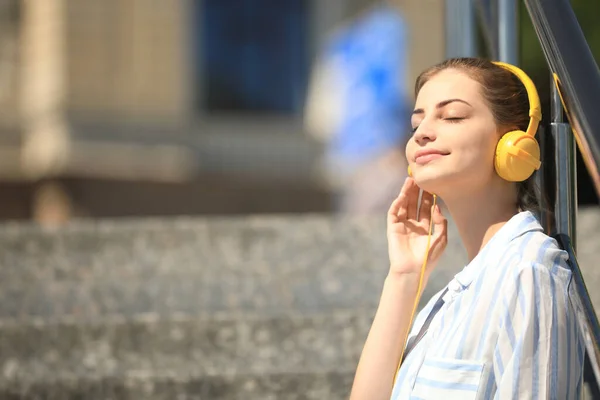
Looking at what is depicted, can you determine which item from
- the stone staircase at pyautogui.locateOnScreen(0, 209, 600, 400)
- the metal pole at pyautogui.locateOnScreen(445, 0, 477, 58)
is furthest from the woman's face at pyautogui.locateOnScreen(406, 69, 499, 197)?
the metal pole at pyautogui.locateOnScreen(445, 0, 477, 58)

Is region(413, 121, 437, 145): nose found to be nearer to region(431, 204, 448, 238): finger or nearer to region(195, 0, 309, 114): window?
region(431, 204, 448, 238): finger

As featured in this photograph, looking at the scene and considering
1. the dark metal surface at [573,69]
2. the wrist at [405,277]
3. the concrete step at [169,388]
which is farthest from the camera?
the concrete step at [169,388]

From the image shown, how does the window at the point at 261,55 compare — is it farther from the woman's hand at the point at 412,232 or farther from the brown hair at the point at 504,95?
the brown hair at the point at 504,95

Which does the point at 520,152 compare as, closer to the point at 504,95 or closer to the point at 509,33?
the point at 504,95

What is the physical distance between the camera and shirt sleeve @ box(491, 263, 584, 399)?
5.77ft

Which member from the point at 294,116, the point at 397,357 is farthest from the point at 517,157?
the point at 294,116

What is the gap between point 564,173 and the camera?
2164mm

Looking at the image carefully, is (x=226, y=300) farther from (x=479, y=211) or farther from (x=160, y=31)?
(x=160, y=31)

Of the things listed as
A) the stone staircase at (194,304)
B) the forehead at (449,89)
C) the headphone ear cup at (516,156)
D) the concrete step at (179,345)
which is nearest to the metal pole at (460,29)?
the stone staircase at (194,304)

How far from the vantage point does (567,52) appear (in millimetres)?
1977

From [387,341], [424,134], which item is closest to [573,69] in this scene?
[424,134]

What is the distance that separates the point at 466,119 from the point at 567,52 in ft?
0.64

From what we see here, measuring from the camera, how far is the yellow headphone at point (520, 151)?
6.41 feet

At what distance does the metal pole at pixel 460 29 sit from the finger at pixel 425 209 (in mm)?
1149
